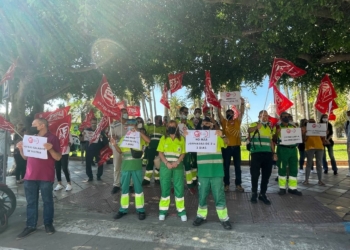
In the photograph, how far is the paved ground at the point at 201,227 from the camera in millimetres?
4211

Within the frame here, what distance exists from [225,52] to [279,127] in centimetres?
253

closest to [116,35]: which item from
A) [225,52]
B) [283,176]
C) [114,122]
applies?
[114,122]

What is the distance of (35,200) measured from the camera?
4.84 meters

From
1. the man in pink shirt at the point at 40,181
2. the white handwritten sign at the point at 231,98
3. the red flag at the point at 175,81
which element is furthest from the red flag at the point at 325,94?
the man in pink shirt at the point at 40,181

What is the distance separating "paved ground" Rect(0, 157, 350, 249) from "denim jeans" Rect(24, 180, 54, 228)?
0.24 metres

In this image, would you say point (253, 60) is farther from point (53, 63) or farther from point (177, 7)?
point (53, 63)

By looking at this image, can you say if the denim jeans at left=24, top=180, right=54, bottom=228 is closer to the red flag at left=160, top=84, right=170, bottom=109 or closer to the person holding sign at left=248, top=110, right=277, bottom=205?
the person holding sign at left=248, top=110, right=277, bottom=205

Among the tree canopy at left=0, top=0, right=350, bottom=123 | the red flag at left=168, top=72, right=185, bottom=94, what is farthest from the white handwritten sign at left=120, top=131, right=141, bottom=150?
the red flag at left=168, top=72, right=185, bottom=94

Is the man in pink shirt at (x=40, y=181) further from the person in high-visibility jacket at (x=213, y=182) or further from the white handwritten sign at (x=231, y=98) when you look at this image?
the white handwritten sign at (x=231, y=98)

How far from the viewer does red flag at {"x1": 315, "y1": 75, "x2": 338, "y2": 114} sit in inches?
298

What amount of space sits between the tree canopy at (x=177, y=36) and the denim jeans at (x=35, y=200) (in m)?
2.89

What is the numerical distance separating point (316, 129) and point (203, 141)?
4.43m

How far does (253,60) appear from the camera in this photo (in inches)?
328

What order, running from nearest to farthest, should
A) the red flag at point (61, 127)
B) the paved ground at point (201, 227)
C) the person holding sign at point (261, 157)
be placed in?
1. the paved ground at point (201, 227)
2. the red flag at point (61, 127)
3. the person holding sign at point (261, 157)
